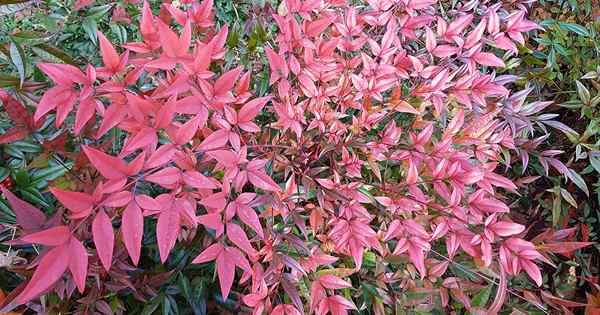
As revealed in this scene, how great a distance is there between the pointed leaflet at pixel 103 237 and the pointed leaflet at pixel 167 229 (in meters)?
0.06

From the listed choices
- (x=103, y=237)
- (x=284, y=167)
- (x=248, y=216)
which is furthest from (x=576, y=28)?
(x=103, y=237)

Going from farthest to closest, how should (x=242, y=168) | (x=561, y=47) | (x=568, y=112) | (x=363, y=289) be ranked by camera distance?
(x=568, y=112) < (x=561, y=47) < (x=363, y=289) < (x=242, y=168)

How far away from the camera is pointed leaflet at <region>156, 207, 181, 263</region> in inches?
23.6

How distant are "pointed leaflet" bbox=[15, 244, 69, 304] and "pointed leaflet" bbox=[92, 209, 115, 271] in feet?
0.12

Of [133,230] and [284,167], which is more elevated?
[133,230]

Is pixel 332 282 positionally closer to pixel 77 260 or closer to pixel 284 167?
pixel 284 167

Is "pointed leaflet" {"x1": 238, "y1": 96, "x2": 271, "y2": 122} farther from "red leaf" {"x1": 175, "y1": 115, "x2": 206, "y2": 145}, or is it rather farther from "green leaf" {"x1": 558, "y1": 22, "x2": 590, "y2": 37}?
"green leaf" {"x1": 558, "y1": 22, "x2": 590, "y2": 37}

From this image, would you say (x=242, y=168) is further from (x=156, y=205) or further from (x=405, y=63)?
(x=405, y=63)

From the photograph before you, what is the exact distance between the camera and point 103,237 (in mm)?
574

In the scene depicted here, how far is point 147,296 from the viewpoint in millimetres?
1034

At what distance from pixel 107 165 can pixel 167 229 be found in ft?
0.39

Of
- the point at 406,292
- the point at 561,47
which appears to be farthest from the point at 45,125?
the point at 561,47

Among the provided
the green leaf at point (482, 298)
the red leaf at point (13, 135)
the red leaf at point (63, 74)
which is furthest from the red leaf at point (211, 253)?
the green leaf at point (482, 298)

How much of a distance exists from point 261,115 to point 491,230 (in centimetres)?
69
